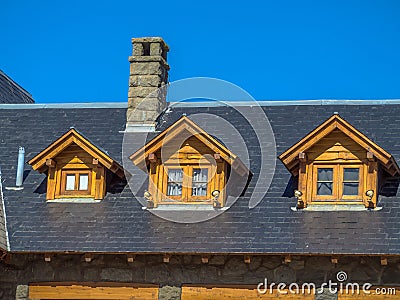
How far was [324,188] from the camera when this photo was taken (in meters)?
19.5

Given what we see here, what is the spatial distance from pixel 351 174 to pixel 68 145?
601 cm

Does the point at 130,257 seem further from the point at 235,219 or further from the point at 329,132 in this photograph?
the point at 329,132

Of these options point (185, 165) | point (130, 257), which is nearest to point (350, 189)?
point (185, 165)

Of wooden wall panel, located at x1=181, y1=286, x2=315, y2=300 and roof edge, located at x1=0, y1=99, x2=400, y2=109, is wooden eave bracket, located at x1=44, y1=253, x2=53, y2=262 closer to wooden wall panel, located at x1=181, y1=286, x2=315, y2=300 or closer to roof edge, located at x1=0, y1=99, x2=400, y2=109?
wooden wall panel, located at x1=181, y1=286, x2=315, y2=300

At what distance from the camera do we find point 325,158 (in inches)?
768

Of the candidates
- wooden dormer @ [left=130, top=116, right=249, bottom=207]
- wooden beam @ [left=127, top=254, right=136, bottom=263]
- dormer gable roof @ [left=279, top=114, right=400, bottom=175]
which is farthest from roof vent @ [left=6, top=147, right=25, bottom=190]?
dormer gable roof @ [left=279, top=114, right=400, bottom=175]

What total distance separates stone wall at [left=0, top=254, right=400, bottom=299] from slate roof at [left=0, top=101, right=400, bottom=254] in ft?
0.98

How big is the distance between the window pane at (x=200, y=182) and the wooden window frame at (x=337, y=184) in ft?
7.44

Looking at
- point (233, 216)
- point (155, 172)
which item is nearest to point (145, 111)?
point (155, 172)

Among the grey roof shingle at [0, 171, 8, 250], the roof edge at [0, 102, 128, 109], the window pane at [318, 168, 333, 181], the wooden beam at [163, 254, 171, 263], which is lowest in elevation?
the wooden beam at [163, 254, 171, 263]

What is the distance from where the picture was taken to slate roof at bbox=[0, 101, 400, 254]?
1834cm

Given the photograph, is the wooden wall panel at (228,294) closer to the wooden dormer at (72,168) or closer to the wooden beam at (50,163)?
A: the wooden dormer at (72,168)

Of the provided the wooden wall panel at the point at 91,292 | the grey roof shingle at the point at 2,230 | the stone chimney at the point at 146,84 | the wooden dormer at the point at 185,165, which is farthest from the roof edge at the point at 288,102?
the wooden wall panel at the point at 91,292

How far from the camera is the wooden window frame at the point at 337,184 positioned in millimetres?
19281
